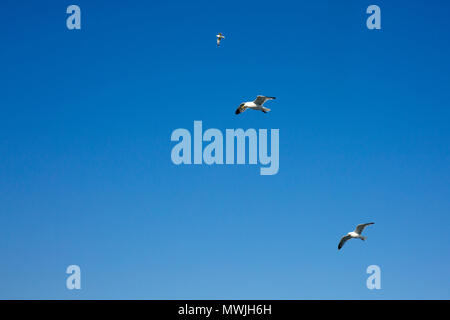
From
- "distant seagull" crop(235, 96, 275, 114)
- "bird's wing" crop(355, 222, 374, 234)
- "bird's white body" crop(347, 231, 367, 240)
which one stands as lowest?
"bird's white body" crop(347, 231, 367, 240)

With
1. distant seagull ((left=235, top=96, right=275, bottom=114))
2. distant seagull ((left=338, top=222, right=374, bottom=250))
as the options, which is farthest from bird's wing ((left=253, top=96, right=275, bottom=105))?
distant seagull ((left=338, top=222, right=374, bottom=250))

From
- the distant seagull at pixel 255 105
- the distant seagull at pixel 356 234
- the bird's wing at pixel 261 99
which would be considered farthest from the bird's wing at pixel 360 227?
the bird's wing at pixel 261 99

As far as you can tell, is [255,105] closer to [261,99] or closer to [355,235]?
[261,99]

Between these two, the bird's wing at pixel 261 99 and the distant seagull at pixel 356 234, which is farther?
the distant seagull at pixel 356 234

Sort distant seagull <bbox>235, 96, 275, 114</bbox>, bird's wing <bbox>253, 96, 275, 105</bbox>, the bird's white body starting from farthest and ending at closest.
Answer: the bird's white body < distant seagull <bbox>235, 96, 275, 114</bbox> < bird's wing <bbox>253, 96, 275, 105</bbox>

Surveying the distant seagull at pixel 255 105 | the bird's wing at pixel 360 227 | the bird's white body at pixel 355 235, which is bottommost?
the bird's white body at pixel 355 235

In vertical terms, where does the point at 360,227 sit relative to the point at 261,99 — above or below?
below

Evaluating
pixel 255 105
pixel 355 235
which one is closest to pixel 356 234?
pixel 355 235

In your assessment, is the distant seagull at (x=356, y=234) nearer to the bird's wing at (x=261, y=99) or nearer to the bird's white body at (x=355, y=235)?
the bird's white body at (x=355, y=235)

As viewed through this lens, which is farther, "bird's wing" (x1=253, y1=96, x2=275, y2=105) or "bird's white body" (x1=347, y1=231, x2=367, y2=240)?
"bird's white body" (x1=347, y1=231, x2=367, y2=240)

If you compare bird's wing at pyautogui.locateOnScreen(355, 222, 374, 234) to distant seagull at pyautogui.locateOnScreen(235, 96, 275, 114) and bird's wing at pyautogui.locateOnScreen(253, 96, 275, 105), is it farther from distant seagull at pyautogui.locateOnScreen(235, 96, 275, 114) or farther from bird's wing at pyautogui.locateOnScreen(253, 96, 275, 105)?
bird's wing at pyautogui.locateOnScreen(253, 96, 275, 105)
